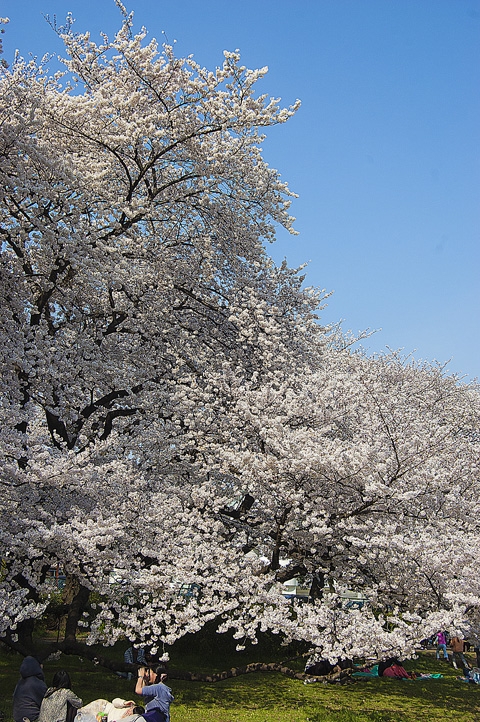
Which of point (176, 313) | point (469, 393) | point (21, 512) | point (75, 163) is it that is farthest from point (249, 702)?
point (469, 393)

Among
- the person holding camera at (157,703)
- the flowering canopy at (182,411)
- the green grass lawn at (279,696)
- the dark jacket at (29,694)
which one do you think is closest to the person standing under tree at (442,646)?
the green grass lawn at (279,696)

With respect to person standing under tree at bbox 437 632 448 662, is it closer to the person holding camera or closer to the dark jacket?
the person holding camera

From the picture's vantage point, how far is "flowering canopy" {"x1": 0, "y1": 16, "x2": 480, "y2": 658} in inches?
389

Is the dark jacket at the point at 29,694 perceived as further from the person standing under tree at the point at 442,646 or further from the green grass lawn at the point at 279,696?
the person standing under tree at the point at 442,646

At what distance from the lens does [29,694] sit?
24.0 ft

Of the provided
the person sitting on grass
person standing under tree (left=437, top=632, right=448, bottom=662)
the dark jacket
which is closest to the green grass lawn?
the dark jacket

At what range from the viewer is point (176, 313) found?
13.8 m

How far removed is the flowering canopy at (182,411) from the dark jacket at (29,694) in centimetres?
169

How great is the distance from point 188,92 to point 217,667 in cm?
1318

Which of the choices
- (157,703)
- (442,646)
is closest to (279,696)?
(157,703)

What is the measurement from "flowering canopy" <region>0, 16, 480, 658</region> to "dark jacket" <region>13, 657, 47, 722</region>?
1.69 meters

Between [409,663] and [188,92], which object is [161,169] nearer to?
[188,92]

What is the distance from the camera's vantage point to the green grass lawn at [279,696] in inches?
398

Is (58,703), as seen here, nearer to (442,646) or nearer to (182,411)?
(182,411)
